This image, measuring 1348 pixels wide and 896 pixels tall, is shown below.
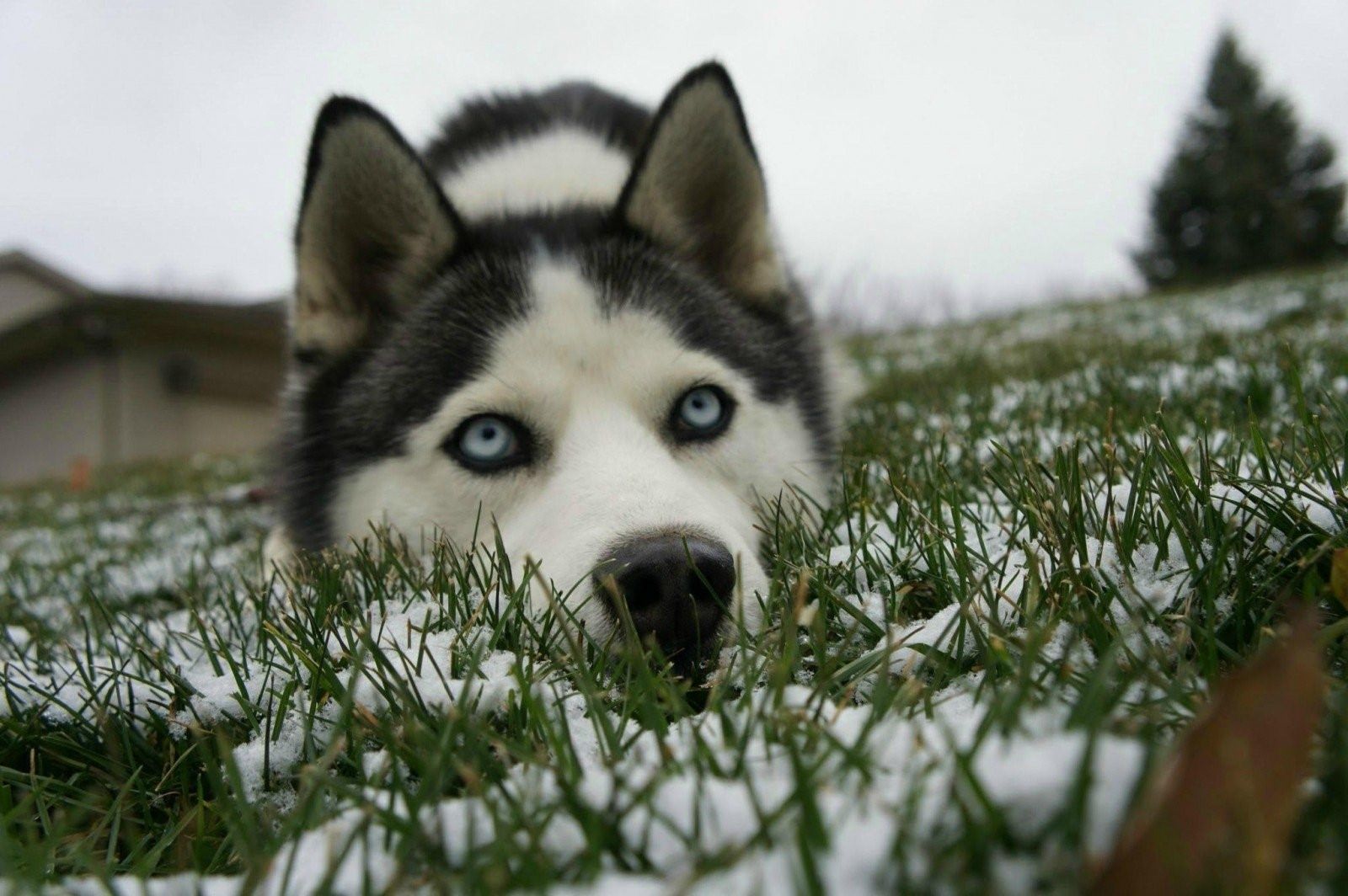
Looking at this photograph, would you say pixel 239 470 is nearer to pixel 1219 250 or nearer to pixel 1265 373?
pixel 1265 373

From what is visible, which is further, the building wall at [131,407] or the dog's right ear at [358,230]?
the building wall at [131,407]

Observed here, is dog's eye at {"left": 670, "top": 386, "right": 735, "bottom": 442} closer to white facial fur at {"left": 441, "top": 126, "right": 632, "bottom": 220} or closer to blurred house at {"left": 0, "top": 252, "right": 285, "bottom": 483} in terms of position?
white facial fur at {"left": 441, "top": 126, "right": 632, "bottom": 220}

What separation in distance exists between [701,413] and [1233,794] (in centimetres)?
185

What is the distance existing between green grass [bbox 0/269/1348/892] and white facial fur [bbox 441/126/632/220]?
170 centimetres

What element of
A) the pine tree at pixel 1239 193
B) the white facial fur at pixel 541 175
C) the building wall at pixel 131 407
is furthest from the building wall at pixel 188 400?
the pine tree at pixel 1239 193

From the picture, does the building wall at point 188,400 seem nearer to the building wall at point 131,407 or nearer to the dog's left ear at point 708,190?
the building wall at point 131,407

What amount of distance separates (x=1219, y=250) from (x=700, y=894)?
27270mm

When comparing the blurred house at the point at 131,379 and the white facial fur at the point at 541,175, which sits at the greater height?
the blurred house at the point at 131,379

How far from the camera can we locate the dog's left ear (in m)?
2.69

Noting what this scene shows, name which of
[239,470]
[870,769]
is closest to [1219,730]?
[870,769]

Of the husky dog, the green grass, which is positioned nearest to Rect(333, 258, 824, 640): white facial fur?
the husky dog

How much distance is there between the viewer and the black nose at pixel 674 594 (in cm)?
144

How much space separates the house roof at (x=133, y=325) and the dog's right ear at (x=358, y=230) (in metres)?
15.9

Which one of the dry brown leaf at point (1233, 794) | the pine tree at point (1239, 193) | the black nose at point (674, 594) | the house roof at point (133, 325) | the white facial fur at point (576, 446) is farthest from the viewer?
the pine tree at point (1239, 193)
